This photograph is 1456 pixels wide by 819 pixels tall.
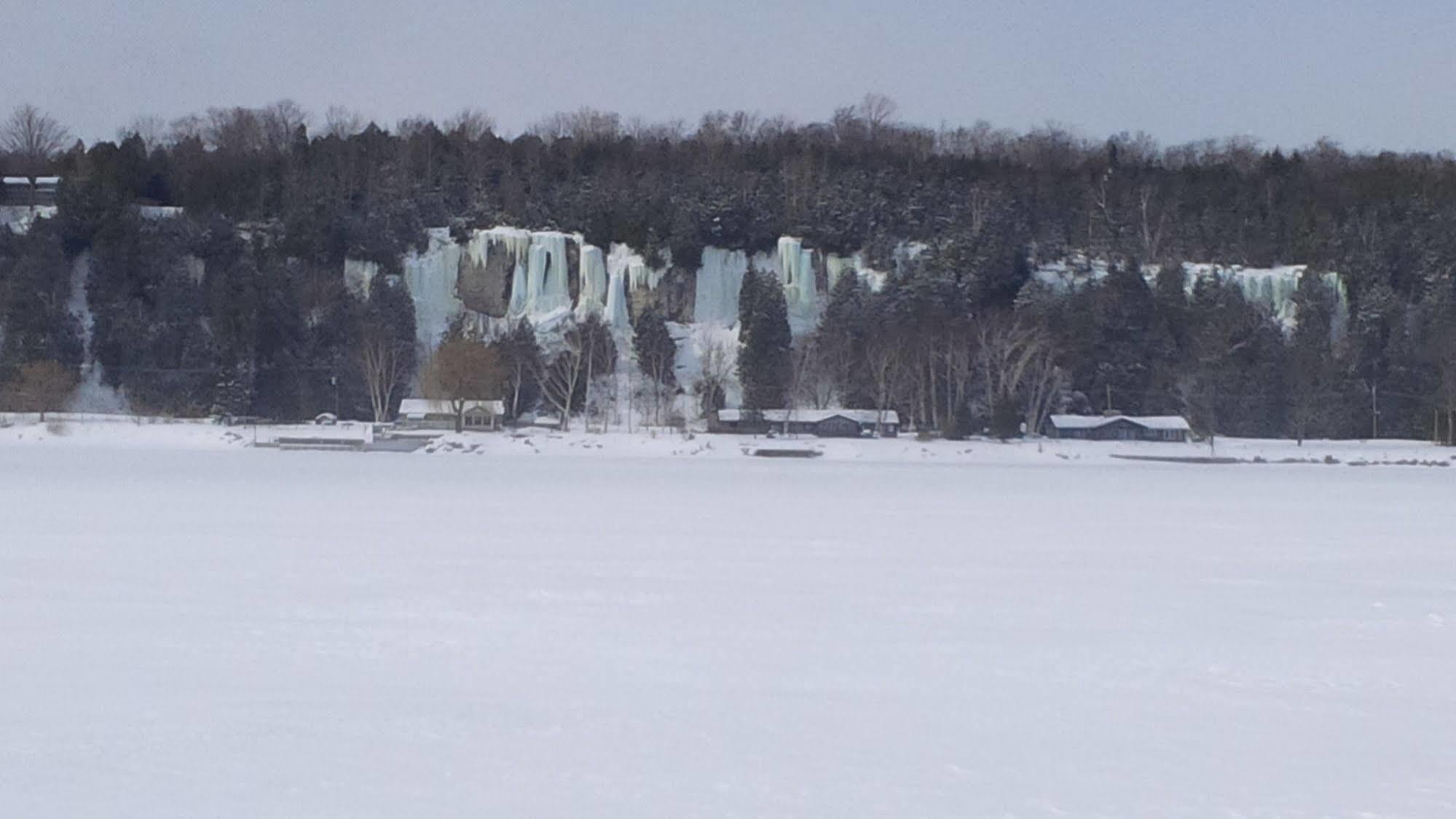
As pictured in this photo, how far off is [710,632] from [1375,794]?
18.8ft

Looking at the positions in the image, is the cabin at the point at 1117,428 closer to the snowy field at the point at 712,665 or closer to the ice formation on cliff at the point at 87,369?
the snowy field at the point at 712,665

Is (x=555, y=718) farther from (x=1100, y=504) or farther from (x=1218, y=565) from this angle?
(x=1100, y=504)

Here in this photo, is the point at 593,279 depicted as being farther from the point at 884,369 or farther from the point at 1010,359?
the point at 1010,359

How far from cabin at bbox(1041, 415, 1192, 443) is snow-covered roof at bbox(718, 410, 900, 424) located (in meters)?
6.91

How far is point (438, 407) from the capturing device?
195 feet

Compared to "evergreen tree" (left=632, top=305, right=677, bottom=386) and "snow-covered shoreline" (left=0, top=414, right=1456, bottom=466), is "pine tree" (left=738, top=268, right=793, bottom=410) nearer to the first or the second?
"evergreen tree" (left=632, top=305, right=677, bottom=386)

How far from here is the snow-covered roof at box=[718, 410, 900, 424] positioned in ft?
192

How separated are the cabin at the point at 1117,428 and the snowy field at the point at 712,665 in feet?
120

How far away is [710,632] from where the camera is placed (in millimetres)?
12008

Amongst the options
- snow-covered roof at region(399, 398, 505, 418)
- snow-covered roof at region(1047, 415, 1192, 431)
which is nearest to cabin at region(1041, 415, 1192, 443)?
snow-covered roof at region(1047, 415, 1192, 431)

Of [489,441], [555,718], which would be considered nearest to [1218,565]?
[555,718]

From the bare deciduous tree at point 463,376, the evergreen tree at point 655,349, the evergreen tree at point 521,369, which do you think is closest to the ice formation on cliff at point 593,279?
the evergreen tree at point 655,349

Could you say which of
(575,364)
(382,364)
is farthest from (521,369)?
(382,364)

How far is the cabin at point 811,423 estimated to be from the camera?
5775cm
